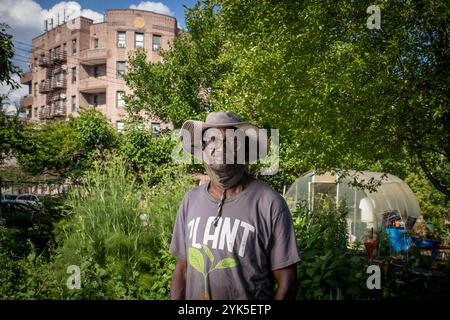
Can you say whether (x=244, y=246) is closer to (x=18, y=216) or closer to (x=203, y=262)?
(x=203, y=262)

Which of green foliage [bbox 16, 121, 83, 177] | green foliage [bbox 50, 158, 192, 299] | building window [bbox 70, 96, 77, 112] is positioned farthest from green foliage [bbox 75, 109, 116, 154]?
building window [bbox 70, 96, 77, 112]

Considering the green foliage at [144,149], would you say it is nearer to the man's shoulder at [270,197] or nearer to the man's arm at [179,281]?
the man's arm at [179,281]

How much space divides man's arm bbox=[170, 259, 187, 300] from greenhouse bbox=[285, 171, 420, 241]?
8891mm

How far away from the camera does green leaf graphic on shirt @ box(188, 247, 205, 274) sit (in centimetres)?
214

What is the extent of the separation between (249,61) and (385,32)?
9.04 ft

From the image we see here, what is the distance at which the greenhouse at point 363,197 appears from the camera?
12.2m

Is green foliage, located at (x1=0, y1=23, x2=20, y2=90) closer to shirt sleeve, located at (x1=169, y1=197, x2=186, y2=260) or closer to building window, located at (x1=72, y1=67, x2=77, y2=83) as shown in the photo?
shirt sleeve, located at (x1=169, y1=197, x2=186, y2=260)

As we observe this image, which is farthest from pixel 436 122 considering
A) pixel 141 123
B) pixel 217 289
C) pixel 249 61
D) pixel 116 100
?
pixel 116 100

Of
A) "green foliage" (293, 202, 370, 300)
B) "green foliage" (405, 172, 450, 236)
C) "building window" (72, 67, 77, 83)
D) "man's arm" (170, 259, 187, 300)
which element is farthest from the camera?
"building window" (72, 67, 77, 83)

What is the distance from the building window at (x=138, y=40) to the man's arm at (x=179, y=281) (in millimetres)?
24332

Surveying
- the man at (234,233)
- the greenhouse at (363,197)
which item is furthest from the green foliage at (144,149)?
the man at (234,233)

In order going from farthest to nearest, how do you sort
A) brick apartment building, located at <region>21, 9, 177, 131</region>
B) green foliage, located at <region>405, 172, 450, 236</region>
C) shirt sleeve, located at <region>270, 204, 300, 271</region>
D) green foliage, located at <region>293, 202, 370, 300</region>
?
brick apartment building, located at <region>21, 9, 177, 131</region> < green foliage, located at <region>405, 172, 450, 236</region> < green foliage, located at <region>293, 202, 370, 300</region> < shirt sleeve, located at <region>270, 204, 300, 271</region>

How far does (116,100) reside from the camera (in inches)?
1266
